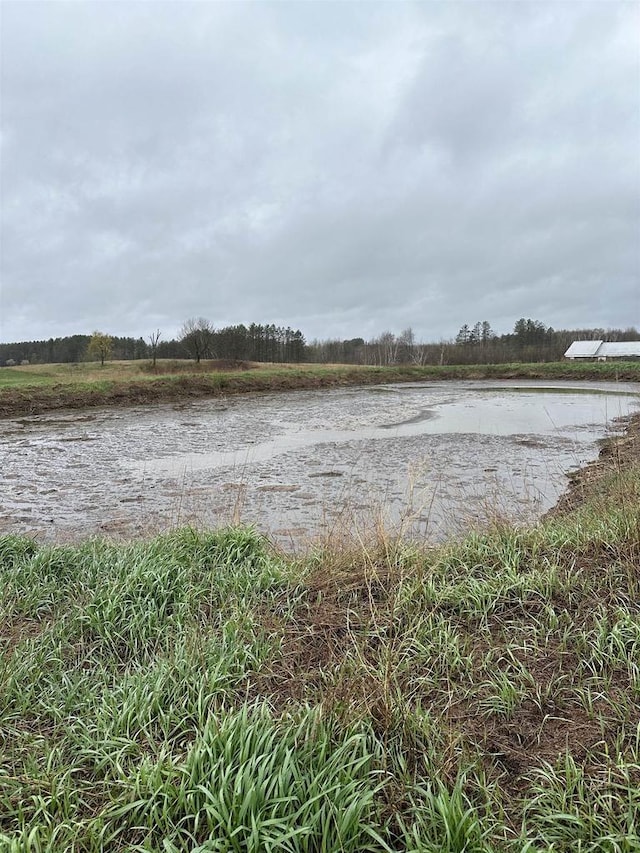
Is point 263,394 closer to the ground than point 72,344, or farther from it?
closer to the ground

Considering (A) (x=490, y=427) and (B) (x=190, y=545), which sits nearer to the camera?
(B) (x=190, y=545)

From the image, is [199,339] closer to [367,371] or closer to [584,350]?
[367,371]

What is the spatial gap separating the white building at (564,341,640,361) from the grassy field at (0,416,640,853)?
76.0 m

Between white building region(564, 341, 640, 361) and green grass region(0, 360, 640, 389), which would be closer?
green grass region(0, 360, 640, 389)

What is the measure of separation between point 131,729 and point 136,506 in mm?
5424

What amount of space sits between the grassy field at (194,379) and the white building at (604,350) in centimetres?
3135

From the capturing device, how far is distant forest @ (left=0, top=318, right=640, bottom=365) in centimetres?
5806

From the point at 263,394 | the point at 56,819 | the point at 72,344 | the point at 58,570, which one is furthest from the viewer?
the point at 72,344

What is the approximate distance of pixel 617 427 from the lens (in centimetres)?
1462

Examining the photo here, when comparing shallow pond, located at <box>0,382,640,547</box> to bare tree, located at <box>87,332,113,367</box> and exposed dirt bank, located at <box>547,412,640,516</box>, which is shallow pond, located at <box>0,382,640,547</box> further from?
bare tree, located at <box>87,332,113,367</box>

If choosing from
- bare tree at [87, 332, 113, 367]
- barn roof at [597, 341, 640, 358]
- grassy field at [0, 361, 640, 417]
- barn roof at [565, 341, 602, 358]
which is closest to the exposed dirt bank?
grassy field at [0, 361, 640, 417]

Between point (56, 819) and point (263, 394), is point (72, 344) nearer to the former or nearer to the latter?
point (263, 394)

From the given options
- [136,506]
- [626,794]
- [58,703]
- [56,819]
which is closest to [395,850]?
[626,794]

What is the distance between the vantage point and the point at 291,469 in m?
9.88
